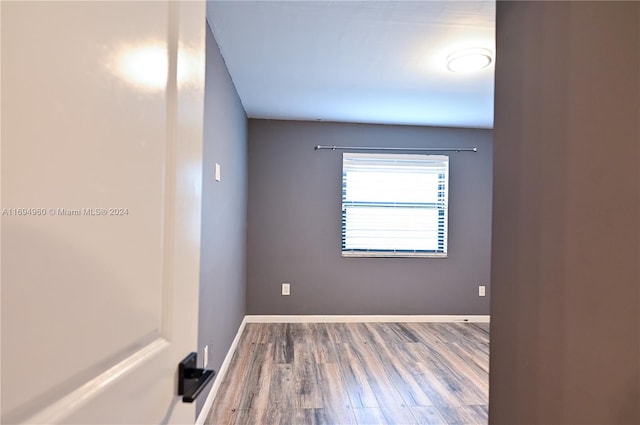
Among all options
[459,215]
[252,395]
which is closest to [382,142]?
[459,215]

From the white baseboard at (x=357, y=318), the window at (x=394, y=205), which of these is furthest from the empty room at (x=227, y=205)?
the window at (x=394, y=205)

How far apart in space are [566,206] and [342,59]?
1.89 m

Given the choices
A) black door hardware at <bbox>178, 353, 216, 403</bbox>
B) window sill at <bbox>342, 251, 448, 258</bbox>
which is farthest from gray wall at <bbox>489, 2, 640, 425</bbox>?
window sill at <bbox>342, 251, 448, 258</bbox>

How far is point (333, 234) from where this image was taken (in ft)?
12.8

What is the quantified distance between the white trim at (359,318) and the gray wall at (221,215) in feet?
1.38

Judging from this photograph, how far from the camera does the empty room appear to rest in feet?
1.32

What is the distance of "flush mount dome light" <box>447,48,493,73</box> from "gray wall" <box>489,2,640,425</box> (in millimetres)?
1233

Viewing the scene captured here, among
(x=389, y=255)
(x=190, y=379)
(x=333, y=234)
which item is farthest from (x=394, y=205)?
(x=190, y=379)

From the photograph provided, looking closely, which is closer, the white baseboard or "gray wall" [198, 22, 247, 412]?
"gray wall" [198, 22, 247, 412]

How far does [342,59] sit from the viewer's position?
2.32m

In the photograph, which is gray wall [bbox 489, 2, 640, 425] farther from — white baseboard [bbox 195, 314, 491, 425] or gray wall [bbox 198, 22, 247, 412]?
white baseboard [bbox 195, 314, 491, 425]

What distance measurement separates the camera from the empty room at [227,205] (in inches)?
15.9

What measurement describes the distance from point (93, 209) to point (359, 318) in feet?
12.2

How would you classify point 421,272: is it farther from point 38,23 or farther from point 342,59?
point 38,23
